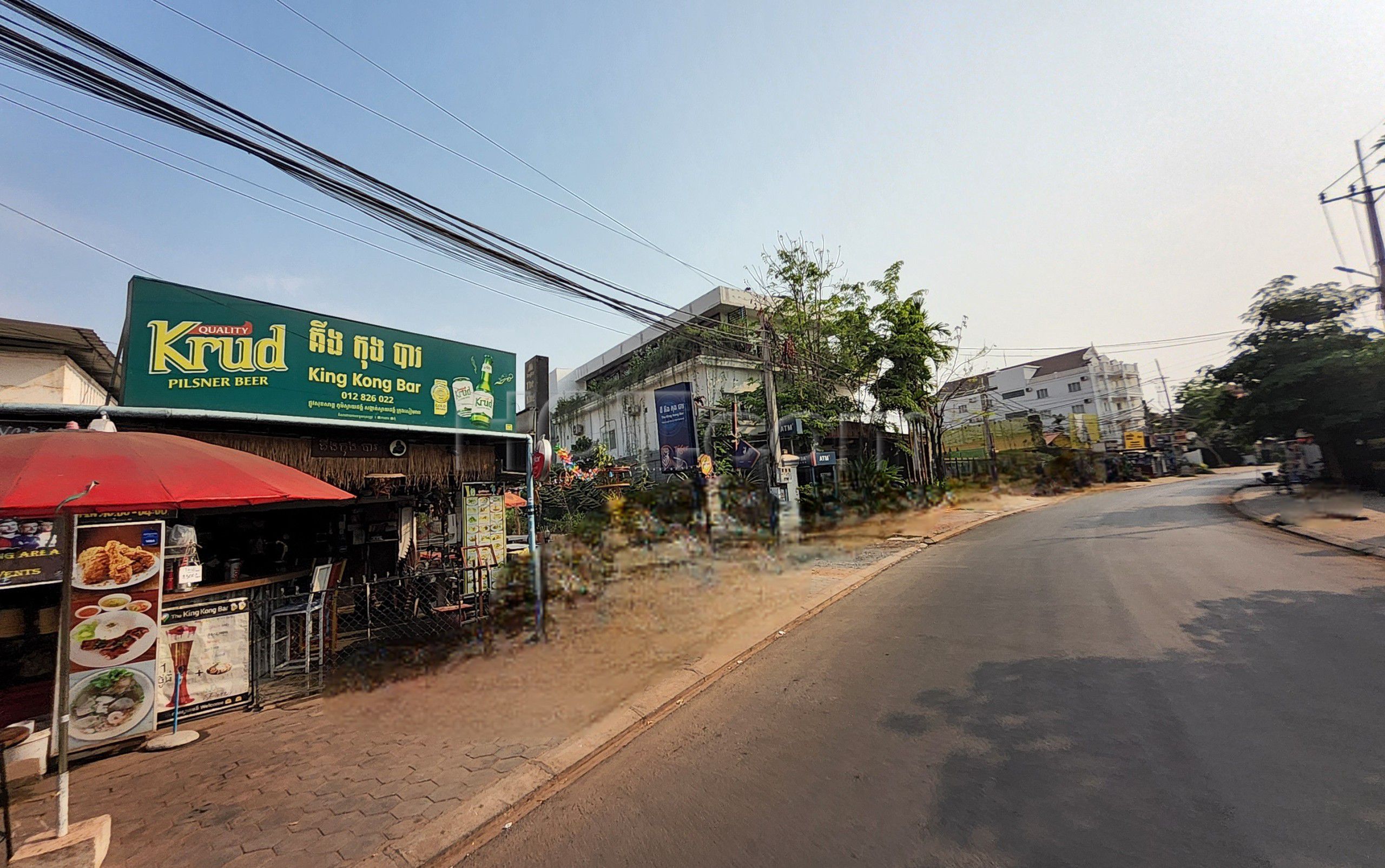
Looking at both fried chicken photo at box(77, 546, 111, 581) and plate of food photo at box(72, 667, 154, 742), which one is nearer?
plate of food photo at box(72, 667, 154, 742)

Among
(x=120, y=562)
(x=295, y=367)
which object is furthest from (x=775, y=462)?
(x=120, y=562)

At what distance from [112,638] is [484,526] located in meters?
5.01

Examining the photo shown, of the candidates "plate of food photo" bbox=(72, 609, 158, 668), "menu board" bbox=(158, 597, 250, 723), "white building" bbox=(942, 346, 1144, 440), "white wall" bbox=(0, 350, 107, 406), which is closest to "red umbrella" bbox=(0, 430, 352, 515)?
"plate of food photo" bbox=(72, 609, 158, 668)

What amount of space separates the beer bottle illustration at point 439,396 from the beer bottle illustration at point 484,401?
1.39 feet

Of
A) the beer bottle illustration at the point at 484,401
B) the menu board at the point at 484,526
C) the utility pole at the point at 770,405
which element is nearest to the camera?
the menu board at the point at 484,526

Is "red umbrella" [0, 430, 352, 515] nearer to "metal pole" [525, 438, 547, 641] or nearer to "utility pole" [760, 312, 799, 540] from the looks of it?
"metal pole" [525, 438, 547, 641]

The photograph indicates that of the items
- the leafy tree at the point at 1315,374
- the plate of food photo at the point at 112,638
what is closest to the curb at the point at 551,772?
the plate of food photo at the point at 112,638

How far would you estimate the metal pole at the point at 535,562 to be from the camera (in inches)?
295

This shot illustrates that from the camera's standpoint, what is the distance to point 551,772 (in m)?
3.79

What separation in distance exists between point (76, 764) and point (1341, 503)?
24.2m

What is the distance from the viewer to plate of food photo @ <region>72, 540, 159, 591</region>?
4504 millimetres

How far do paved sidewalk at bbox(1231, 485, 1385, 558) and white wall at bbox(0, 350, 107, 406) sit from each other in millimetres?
22852

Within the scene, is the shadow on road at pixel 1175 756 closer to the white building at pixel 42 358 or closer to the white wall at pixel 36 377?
the white building at pixel 42 358

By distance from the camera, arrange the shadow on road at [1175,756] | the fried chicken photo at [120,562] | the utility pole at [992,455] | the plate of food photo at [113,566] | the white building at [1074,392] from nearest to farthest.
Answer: the shadow on road at [1175,756]
the plate of food photo at [113,566]
the fried chicken photo at [120,562]
the utility pole at [992,455]
the white building at [1074,392]
